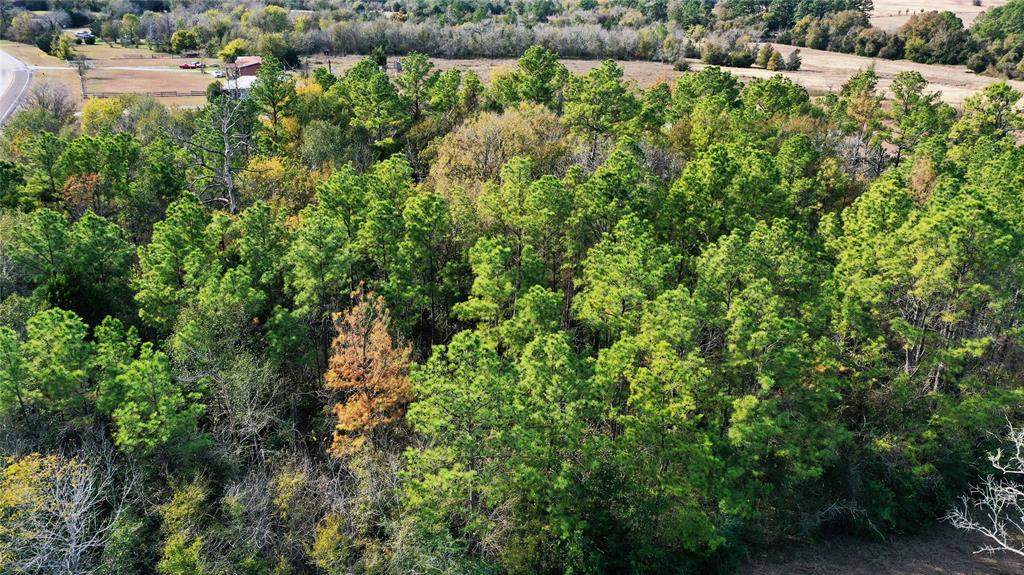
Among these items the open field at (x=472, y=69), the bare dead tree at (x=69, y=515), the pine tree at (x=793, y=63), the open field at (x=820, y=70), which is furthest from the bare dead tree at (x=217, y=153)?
the pine tree at (x=793, y=63)

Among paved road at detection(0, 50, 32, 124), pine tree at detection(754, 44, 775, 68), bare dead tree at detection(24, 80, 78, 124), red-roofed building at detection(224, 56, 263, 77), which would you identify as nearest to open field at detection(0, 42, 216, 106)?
paved road at detection(0, 50, 32, 124)

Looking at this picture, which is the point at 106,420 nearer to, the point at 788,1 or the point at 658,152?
the point at 658,152

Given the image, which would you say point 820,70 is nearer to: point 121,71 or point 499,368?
point 499,368

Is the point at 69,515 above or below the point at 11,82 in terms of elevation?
below

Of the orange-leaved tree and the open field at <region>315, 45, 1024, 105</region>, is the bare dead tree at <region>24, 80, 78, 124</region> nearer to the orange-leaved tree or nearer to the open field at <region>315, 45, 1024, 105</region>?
the open field at <region>315, 45, 1024, 105</region>

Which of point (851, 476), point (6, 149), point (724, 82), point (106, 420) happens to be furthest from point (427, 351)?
point (6, 149)

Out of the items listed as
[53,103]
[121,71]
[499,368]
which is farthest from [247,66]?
[499,368]
